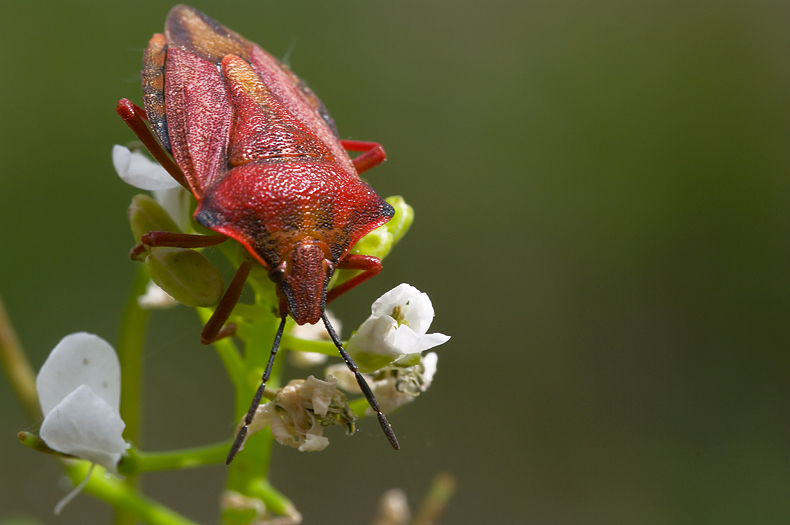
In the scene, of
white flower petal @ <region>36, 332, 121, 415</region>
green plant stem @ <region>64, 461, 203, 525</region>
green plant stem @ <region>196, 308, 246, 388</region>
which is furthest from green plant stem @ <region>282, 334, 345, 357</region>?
green plant stem @ <region>64, 461, 203, 525</region>

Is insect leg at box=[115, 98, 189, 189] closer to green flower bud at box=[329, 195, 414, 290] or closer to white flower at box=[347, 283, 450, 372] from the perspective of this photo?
green flower bud at box=[329, 195, 414, 290]

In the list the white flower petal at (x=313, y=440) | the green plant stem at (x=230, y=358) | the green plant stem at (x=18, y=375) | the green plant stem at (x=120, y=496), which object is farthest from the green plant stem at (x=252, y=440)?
the green plant stem at (x=18, y=375)

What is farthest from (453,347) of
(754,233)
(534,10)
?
(534,10)

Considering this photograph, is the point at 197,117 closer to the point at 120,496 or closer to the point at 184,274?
the point at 184,274

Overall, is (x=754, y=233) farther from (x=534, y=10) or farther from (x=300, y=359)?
(x=300, y=359)

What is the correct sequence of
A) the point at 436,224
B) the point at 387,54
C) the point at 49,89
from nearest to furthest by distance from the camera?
the point at 49,89, the point at 436,224, the point at 387,54

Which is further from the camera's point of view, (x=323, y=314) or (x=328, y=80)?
(x=328, y=80)

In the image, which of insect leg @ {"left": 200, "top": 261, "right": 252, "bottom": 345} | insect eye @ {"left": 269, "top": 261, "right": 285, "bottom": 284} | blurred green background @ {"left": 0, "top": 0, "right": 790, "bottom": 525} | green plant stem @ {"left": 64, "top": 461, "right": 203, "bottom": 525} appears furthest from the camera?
blurred green background @ {"left": 0, "top": 0, "right": 790, "bottom": 525}
